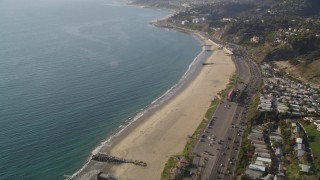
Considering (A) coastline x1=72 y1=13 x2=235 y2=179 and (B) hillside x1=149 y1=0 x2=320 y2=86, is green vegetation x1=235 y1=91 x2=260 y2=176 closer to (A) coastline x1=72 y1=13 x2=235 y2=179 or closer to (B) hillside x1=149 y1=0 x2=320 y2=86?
(A) coastline x1=72 y1=13 x2=235 y2=179

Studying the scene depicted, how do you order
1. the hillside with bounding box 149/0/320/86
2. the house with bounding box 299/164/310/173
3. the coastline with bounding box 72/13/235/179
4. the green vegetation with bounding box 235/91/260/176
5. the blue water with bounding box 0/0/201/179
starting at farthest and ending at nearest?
the hillside with bounding box 149/0/320/86
the blue water with bounding box 0/0/201/179
the coastline with bounding box 72/13/235/179
the green vegetation with bounding box 235/91/260/176
the house with bounding box 299/164/310/173

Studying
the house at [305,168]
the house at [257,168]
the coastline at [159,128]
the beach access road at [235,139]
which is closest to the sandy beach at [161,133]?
the coastline at [159,128]

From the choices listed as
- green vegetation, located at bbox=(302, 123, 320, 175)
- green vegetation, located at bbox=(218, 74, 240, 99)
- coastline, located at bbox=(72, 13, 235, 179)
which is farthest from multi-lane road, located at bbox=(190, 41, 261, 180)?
green vegetation, located at bbox=(302, 123, 320, 175)

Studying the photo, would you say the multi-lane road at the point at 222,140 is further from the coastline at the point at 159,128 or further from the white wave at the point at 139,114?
the white wave at the point at 139,114

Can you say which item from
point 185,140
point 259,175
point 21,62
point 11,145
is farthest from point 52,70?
point 259,175

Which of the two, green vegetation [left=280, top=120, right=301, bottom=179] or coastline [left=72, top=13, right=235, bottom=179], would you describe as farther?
coastline [left=72, top=13, right=235, bottom=179]

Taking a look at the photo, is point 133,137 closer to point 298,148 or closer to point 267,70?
point 298,148
